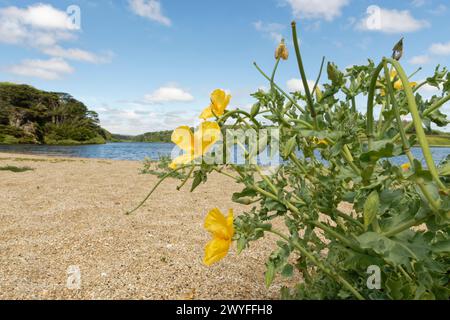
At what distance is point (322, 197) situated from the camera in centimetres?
96

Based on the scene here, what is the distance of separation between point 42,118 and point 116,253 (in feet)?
152

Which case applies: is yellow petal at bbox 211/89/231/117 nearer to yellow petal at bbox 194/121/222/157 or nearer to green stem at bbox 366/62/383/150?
yellow petal at bbox 194/121/222/157

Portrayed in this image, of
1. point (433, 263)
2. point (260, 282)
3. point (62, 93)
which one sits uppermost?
point (62, 93)

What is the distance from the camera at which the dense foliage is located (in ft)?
125

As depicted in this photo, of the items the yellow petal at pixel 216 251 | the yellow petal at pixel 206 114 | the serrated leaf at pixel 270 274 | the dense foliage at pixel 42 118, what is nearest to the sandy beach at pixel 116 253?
the serrated leaf at pixel 270 274

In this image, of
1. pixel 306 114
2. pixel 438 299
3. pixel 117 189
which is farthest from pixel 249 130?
pixel 117 189

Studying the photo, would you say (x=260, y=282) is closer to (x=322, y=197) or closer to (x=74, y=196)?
(x=322, y=197)

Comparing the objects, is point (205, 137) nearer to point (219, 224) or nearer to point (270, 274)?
point (219, 224)

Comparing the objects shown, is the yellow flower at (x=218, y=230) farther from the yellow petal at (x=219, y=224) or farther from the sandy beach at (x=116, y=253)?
the sandy beach at (x=116, y=253)

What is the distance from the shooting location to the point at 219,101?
79 centimetres

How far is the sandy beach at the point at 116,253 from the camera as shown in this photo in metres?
1.81

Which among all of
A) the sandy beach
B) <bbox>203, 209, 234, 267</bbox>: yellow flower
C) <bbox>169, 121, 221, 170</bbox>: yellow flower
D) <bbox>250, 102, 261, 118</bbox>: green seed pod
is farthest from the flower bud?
the sandy beach
